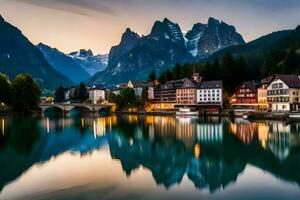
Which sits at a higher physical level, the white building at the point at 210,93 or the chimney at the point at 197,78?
the chimney at the point at 197,78

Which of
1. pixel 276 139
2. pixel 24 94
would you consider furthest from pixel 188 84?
pixel 276 139

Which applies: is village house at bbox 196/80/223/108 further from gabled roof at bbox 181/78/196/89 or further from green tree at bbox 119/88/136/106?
green tree at bbox 119/88/136/106

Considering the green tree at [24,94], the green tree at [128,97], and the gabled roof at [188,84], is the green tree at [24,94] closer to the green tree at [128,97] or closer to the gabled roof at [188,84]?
the green tree at [128,97]

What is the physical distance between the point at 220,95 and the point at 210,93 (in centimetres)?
291

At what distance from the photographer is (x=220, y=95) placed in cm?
9669

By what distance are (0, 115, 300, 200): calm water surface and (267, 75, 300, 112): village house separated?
25.2 m

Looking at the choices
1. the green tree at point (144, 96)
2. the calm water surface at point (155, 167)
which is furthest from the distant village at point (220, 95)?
the calm water surface at point (155, 167)

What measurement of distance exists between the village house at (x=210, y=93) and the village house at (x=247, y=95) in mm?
5629

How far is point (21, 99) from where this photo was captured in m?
99.5

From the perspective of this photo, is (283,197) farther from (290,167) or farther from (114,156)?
(114,156)

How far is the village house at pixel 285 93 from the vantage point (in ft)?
228

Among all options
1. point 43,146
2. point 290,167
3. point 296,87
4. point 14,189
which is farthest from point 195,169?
point 296,87

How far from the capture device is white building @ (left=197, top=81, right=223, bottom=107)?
97.1 m

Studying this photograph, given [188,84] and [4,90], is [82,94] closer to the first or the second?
[4,90]
